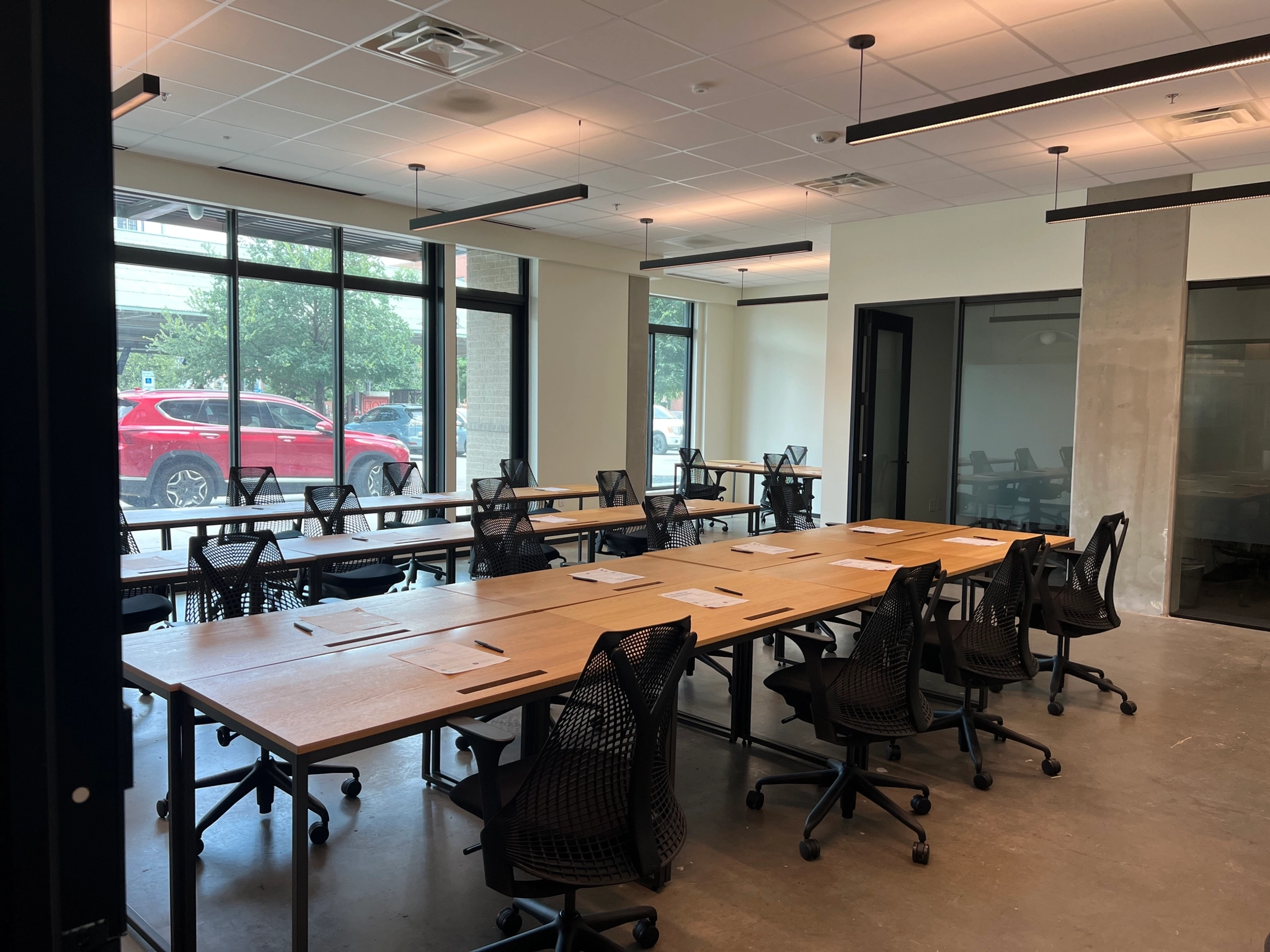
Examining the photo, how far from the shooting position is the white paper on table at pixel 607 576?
4152 mm

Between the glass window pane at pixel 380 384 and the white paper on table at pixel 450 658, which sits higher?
the glass window pane at pixel 380 384

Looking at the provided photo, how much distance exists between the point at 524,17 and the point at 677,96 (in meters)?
1.34

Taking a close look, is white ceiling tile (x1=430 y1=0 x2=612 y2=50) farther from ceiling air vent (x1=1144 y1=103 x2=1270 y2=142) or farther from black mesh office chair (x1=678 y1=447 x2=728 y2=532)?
black mesh office chair (x1=678 y1=447 x2=728 y2=532)

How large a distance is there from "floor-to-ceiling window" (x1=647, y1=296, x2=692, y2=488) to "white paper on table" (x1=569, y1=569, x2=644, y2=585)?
28.6ft

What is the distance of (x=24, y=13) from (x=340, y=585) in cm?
490

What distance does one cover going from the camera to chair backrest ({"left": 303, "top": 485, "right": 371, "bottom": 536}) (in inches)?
237

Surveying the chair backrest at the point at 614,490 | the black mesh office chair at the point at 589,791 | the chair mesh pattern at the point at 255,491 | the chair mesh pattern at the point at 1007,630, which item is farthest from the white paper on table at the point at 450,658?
the chair backrest at the point at 614,490

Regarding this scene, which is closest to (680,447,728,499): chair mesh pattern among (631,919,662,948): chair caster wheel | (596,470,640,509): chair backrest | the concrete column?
(596,470,640,509): chair backrest

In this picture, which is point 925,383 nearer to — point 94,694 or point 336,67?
point 336,67

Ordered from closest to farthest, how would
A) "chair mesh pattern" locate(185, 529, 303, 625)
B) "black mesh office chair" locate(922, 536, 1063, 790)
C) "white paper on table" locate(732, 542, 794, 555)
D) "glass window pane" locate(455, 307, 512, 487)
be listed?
"chair mesh pattern" locate(185, 529, 303, 625) < "black mesh office chair" locate(922, 536, 1063, 790) < "white paper on table" locate(732, 542, 794, 555) < "glass window pane" locate(455, 307, 512, 487)

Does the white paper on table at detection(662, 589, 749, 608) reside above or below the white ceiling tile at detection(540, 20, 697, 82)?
below

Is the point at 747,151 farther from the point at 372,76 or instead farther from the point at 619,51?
the point at 372,76

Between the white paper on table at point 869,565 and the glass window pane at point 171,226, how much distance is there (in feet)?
20.3

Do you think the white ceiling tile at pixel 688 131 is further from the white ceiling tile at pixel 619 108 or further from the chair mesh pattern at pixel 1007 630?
the chair mesh pattern at pixel 1007 630
